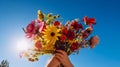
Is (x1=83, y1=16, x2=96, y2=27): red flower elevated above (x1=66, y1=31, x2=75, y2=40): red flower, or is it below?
above

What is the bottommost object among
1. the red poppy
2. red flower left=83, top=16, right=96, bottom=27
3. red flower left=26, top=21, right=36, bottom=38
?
the red poppy

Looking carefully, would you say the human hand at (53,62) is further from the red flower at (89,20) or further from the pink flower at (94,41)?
the red flower at (89,20)

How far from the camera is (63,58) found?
17.5 feet

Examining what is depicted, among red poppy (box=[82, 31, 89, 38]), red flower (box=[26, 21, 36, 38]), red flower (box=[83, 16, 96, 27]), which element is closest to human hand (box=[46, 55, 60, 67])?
red flower (box=[26, 21, 36, 38])

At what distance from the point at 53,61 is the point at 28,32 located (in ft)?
2.29

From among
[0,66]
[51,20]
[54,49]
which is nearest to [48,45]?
[54,49]

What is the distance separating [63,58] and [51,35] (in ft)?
1.45

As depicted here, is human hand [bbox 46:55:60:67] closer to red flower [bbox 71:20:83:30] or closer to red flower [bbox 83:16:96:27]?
red flower [bbox 71:20:83:30]

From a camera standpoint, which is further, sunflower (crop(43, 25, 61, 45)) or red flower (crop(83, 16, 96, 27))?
red flower (crop(83, 16, 96, 27))

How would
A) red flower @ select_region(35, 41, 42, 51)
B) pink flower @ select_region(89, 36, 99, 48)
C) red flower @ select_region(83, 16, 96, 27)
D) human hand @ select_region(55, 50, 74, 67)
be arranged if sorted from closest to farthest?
1. human hand @ select_region(55, 50, 74, 67)
2. red flower @ select_region(35, 41, 42, 51)
3. pink flower @ select_region(89, 36, 99, 48)
4. red flower @ select_region(83, 16, 96, 27)

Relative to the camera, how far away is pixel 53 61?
5.36 m

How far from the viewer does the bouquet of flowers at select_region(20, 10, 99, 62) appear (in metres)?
5.42

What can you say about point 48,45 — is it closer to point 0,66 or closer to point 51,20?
point 51,20

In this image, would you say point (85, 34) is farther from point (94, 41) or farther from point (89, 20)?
point (89, 20)
